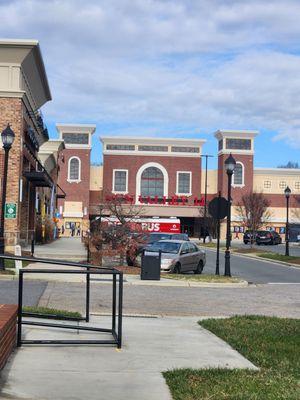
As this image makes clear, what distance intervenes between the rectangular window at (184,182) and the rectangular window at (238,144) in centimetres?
746

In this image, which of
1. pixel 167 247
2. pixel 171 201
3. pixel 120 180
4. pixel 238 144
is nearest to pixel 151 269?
pixel 167 247

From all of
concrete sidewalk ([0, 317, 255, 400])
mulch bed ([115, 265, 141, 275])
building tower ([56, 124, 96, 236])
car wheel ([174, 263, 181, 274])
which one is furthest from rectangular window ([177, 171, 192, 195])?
concrete sidewalk ([0, 317, 255, 400])

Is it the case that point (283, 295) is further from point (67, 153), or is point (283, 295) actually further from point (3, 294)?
point (67, 153)

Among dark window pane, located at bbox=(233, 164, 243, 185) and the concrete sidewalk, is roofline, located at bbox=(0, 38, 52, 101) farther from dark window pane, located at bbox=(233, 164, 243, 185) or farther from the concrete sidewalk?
dark window pane, located at bbox=(233, 164, 243, 185)

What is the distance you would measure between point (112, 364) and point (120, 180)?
282ft

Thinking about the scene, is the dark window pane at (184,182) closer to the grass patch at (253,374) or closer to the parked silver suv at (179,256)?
the parked silver suv at (179,256)

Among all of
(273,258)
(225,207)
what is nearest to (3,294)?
(225,207)

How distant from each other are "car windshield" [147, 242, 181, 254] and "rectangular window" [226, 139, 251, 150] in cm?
6962

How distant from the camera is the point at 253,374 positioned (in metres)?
6.21

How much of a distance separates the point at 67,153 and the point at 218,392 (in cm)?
8423

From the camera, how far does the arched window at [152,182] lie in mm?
92188

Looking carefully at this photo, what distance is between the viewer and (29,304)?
11719 mm

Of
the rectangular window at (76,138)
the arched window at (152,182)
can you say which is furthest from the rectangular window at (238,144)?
the rectangular window at (76,138)

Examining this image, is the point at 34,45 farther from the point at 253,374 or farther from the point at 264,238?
the point at 264,238
